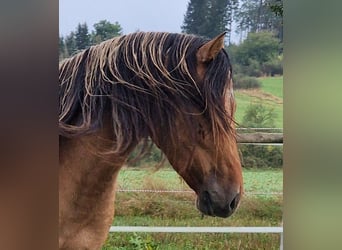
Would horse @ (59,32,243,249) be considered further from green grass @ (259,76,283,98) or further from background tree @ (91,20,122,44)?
green grass @ (259,76,283,98)

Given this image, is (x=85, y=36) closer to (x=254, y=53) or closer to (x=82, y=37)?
(x=82, y=37)

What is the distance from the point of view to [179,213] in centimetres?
212

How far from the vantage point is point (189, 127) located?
2.10 m

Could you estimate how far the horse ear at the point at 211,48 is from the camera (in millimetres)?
2107

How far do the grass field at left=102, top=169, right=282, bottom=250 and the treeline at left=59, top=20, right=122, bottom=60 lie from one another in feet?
2.31

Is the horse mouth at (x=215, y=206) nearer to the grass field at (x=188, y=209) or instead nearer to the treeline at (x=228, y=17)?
the grass field at (x=188, y=209)

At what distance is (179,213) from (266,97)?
0.75 metres

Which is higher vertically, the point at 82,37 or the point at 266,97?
the point at 82,37

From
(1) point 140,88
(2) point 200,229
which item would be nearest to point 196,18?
(1) point 140,88

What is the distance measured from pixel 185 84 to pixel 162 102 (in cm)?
15

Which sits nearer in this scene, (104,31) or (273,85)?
(273,85)

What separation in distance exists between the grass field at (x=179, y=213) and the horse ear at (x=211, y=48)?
24.4 inches

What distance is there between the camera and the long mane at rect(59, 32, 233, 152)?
2.11 meters
